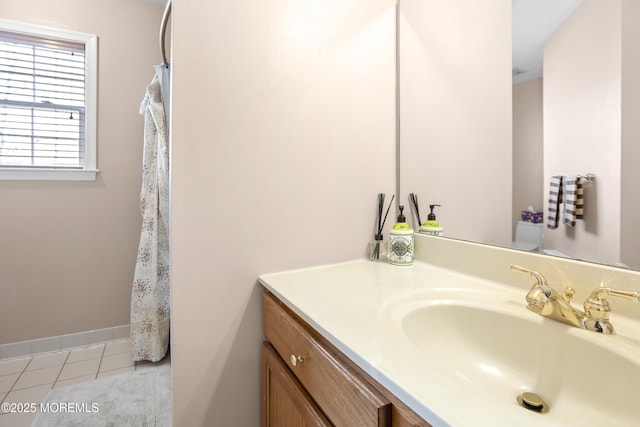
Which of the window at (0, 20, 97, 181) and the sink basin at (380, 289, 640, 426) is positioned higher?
the window at (0, 20, 97, 181)

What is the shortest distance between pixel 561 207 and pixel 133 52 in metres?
2.70

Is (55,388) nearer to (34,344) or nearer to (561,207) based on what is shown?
(34,344)

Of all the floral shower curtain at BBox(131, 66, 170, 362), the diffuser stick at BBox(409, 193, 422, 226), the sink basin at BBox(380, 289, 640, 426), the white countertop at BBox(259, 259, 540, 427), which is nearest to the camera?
the white countertop at BBox(259, 259, 540, 427)

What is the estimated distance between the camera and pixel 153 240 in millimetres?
1906

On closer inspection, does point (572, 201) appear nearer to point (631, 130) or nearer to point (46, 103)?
point (631, 130)

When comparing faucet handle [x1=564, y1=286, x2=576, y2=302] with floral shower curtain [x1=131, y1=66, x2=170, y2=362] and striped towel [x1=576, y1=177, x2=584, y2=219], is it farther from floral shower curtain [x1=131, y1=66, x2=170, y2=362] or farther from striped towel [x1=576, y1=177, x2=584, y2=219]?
floral shower curtain [x1=131, y1=66, x2=170, y2=362]

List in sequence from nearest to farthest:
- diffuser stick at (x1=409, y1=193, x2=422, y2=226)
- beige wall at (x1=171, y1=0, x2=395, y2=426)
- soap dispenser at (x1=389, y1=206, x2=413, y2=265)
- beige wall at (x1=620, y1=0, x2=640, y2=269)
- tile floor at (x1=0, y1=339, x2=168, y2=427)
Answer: beige wall at (x1=620, y1=0, x2=640, y2=269), beige wall at (x1=171, y1=0, x2=395, y2=426), soap dispenser at (x1=389, y1=206, x2=413, y2=265), diffuser stick at (x1=409, y1=193, x2=422, y2=226), tile floor at (x1=0, y1=339, x2=168, y2=427)

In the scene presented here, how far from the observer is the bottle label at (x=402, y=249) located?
1.08 meters

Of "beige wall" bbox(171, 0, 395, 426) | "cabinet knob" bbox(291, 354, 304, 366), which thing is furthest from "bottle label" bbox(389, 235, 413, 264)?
"cabinet knob" bbox(291, 354, 304, 366)

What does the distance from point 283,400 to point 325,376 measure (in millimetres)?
276

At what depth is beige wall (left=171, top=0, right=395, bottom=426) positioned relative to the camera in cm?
86

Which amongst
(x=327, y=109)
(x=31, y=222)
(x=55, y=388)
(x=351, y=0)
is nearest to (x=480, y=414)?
(x=327, y=109)

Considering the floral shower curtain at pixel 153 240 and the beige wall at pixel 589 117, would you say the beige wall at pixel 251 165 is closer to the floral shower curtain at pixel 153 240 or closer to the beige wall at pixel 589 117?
the beige wall at pixel 589 117

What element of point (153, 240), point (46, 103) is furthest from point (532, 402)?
point (46, 103)
